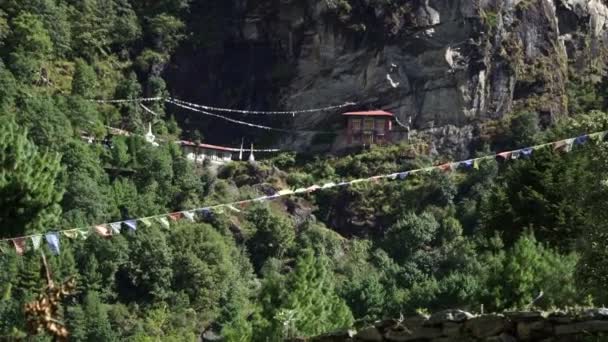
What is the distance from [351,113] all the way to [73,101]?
20399mm

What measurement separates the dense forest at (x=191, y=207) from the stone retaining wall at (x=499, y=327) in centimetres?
2648

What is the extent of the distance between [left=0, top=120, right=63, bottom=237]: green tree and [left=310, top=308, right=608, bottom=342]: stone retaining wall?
74.5 ft

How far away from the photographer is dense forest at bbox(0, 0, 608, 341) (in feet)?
194

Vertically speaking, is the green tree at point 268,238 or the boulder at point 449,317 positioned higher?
the boulder at point 449,317

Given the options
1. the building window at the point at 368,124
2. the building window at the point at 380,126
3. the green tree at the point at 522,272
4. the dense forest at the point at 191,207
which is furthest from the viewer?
the building window at the point at 380,126

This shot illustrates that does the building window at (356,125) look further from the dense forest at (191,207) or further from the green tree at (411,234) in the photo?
the green tree at (411,234)

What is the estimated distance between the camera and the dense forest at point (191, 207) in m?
59.0

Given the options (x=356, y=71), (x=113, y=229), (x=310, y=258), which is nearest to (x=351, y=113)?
(x=356, y=71)

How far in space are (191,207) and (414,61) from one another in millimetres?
21962

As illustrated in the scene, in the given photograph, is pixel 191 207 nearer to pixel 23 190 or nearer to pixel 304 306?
pixel 304 306

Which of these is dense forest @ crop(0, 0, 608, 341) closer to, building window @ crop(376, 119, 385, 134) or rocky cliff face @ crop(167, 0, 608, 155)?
building window @ crop(376, 119, 385, 134)

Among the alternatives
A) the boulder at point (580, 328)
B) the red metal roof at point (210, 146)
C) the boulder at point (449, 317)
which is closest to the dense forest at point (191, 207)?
the red metal roof at point (210, 146)

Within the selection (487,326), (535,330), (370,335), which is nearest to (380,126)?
(370,335)

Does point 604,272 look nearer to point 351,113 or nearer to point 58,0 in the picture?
point 351,113
